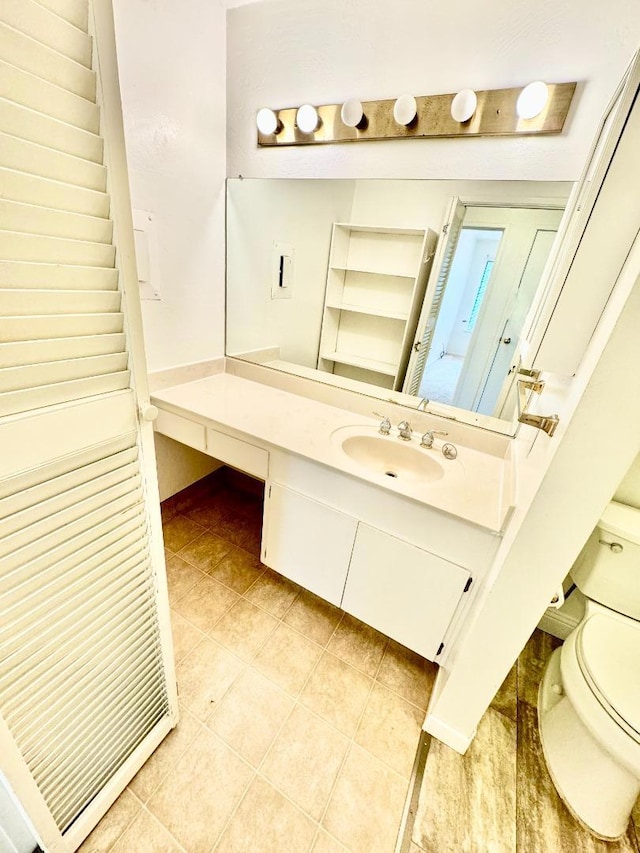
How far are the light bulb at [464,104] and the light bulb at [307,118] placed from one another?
516 millimetres

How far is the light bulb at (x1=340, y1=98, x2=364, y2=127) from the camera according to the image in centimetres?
119

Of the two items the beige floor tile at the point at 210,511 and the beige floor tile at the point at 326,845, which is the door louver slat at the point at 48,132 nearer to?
the beige floor tile at the point at 326,845

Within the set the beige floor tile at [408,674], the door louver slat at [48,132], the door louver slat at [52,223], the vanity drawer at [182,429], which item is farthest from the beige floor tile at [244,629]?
the door louver slat at [48,132]

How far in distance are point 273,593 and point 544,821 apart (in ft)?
3.72

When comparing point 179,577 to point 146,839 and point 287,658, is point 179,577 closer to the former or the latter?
point 287,658

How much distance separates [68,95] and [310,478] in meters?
1.06

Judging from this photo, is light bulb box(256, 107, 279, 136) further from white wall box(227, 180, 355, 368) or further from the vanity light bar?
white wall box(227, 180, 355, 368)

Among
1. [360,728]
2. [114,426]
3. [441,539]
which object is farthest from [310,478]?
[360,728]

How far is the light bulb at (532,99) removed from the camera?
0.99m

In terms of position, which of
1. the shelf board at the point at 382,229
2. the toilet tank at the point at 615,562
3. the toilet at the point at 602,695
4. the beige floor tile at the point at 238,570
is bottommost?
the beige floor tile at the point at 238,570

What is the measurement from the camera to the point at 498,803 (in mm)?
1007

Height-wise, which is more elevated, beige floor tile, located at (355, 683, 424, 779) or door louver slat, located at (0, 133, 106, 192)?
door louver slat, located at (0, 133, 106, 192)

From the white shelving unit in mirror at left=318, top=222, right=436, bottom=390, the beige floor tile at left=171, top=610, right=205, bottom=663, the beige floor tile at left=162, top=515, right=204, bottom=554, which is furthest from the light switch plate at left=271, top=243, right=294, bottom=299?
the beige floor tile at left=171, top=610, right=205, bottom=663

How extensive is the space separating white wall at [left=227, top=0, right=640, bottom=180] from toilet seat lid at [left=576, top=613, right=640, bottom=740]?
1.45m
